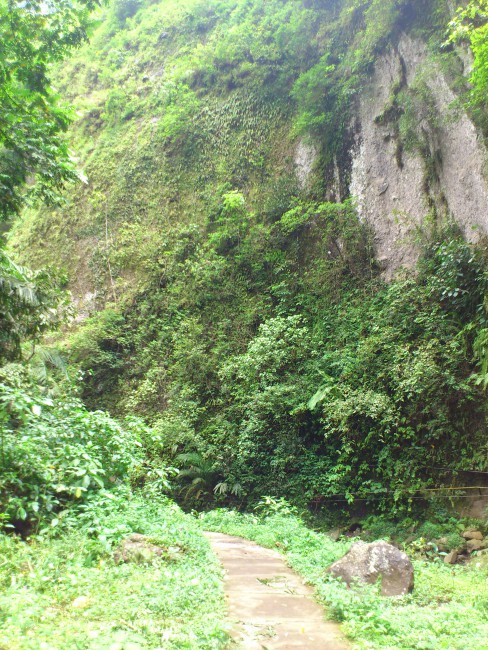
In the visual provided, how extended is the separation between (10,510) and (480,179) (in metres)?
9.78

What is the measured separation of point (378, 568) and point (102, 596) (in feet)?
8.47

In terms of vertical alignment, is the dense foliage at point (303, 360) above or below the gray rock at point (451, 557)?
above

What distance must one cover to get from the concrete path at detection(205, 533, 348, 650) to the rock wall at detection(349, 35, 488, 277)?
7453mm

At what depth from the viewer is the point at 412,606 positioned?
371 centimetres

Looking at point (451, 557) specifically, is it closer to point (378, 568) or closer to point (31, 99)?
point (378, 568)

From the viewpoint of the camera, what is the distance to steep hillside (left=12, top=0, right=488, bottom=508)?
8.38 m

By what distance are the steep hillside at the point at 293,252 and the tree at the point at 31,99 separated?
0.63 m

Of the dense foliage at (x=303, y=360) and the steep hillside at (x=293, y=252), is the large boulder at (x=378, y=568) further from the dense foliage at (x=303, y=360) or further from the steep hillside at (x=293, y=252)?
the dense foliage at (x=303, y=360)

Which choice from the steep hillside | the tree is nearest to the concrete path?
the steep hillside

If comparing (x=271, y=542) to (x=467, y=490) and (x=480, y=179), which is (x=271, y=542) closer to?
(x=467, y=490)

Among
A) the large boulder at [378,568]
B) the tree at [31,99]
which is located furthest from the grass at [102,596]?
the tree at [31,99]

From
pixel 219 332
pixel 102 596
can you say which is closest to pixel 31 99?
pixel 102 596

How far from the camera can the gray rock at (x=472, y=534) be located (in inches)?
261

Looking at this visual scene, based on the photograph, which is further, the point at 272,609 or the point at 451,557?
the point at 451,557
